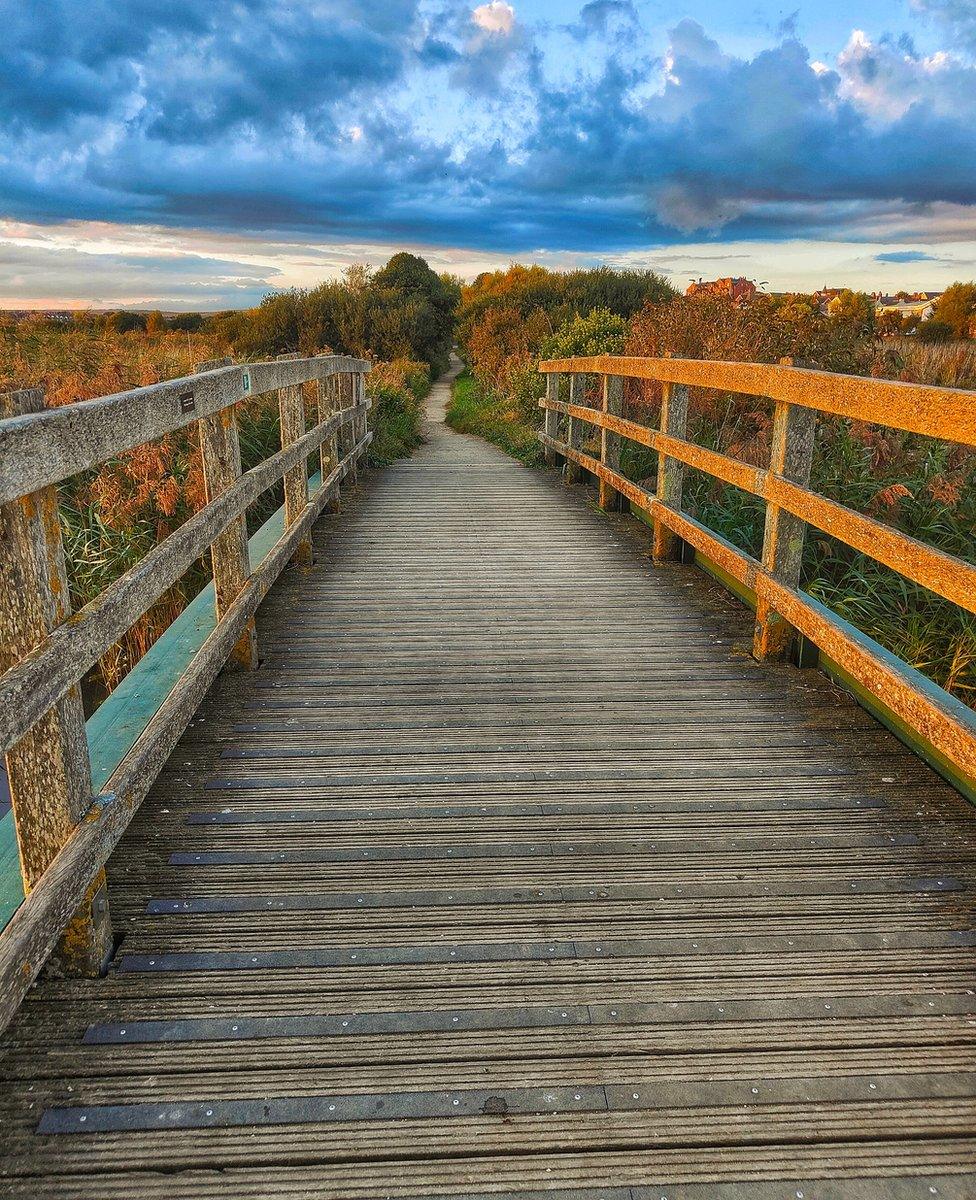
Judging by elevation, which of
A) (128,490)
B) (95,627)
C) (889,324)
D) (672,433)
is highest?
(889,324)

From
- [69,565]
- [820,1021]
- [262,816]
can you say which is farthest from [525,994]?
[69,565]

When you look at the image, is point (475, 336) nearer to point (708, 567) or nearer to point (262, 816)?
point (708, 567)

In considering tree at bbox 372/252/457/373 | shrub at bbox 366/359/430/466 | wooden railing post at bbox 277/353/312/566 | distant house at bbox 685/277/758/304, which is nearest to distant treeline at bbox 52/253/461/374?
tree at bbox 372/252/457/373

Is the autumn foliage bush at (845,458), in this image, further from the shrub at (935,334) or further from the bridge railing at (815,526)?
the shrub at (935,334)

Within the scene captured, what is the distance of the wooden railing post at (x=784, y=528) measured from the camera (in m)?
3.89

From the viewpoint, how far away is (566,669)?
13.4 ft

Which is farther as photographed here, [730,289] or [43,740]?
[730,289]

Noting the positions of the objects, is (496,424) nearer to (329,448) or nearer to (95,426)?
(329,448)

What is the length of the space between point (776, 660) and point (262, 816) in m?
2.40

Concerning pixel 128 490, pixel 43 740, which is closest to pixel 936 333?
pixel 128 490

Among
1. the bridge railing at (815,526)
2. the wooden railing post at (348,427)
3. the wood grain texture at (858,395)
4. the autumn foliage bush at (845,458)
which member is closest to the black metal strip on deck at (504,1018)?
the bridge railing at (815,526)

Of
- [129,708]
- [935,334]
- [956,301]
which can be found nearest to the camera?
[129,708]

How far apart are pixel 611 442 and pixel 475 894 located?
18.8ft

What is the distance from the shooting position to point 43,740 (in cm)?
194
